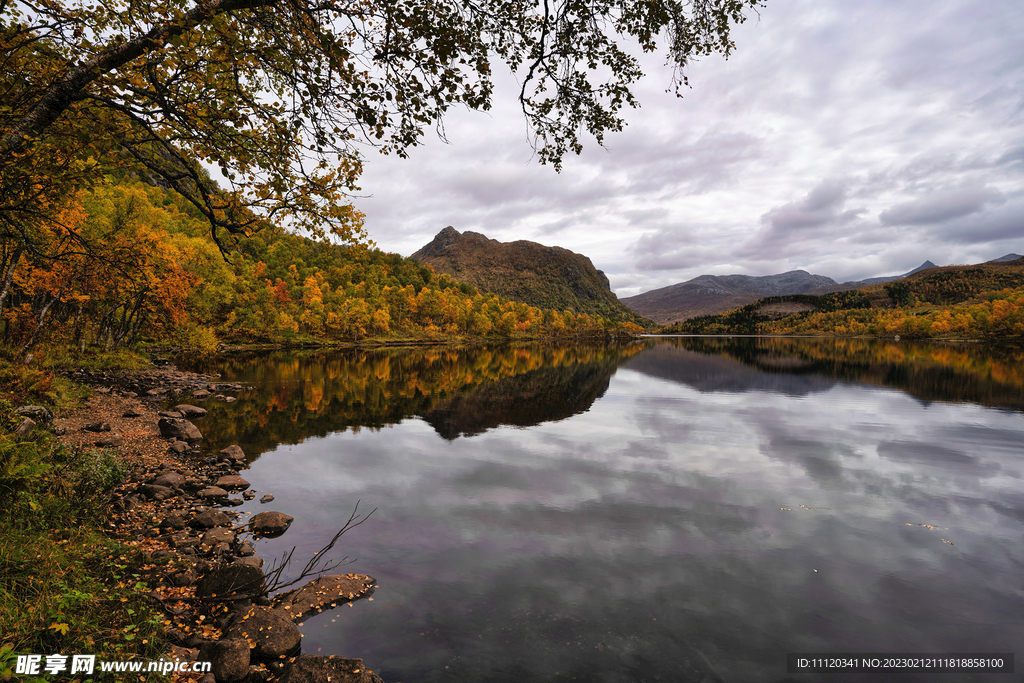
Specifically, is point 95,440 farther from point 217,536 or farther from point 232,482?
point 217,536

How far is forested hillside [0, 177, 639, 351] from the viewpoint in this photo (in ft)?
55.2

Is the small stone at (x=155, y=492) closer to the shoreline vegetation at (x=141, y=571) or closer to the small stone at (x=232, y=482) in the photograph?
the shoreline vegetation at (x=141, y=571)

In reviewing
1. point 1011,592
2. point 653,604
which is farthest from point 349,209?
point 1011,592

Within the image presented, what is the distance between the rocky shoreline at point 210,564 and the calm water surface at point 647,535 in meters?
0.84

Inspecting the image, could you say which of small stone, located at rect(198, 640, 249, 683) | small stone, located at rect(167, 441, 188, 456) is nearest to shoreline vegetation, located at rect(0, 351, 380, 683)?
small stone, located at rect(198, 640, 249, 683)

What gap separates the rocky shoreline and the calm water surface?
2.77 feet

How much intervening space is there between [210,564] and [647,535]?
1224 cm

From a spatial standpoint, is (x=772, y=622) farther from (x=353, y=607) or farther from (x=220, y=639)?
(x=220, y=639)

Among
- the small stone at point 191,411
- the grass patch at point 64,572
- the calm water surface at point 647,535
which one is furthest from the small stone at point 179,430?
the grass patch at point 64,572

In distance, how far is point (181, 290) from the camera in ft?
146

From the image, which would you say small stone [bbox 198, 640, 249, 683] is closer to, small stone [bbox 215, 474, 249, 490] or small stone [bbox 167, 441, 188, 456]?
small stone [bbox 215, 474, 249, 490]

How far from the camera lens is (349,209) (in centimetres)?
912

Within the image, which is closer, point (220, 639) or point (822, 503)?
point (220, 639)

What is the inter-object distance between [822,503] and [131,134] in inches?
938
